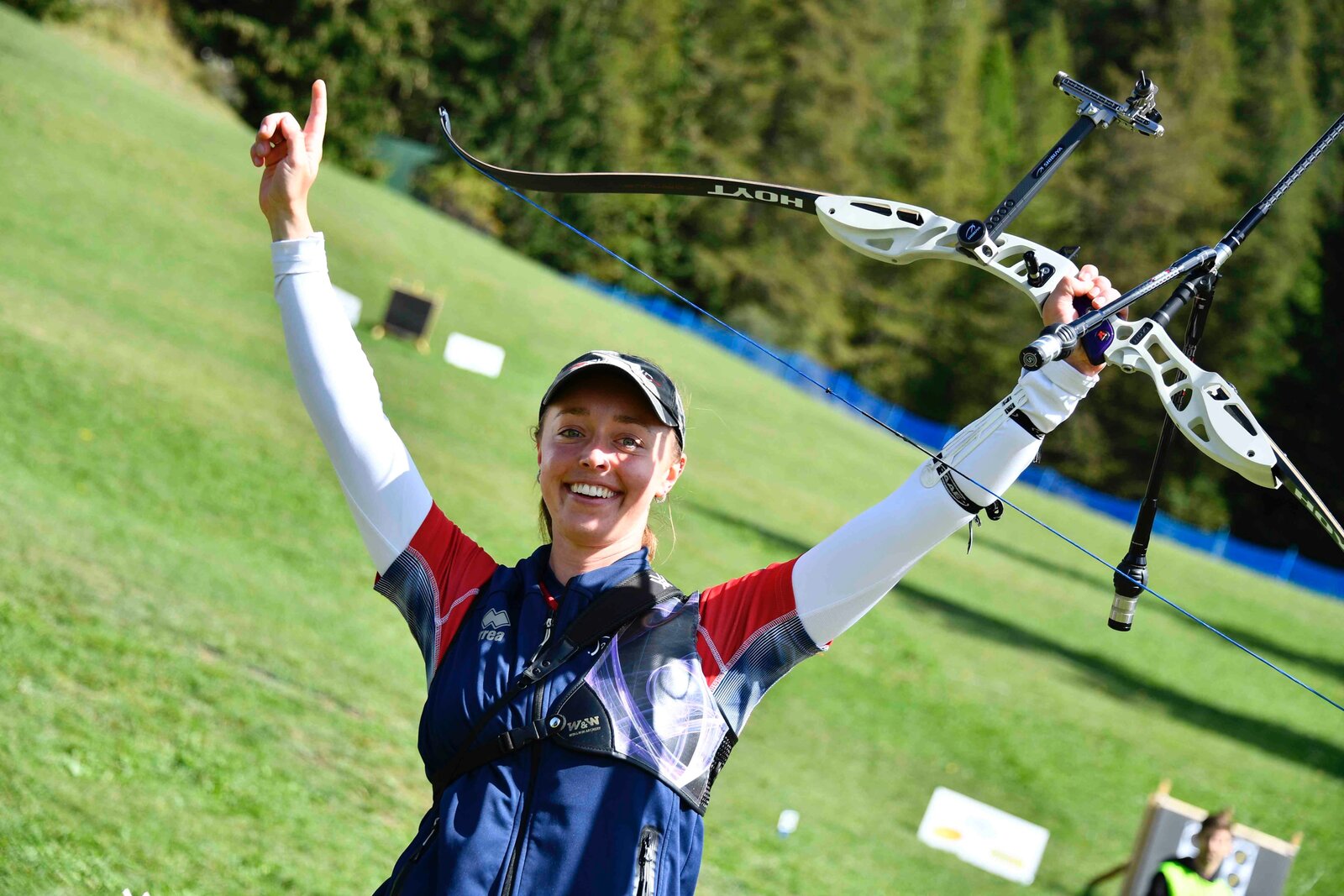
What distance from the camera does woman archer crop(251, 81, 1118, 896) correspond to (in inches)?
95.5

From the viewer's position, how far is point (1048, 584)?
22.4 metres

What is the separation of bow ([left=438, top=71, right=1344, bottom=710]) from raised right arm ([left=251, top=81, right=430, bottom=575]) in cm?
66

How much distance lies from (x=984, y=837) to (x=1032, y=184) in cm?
841

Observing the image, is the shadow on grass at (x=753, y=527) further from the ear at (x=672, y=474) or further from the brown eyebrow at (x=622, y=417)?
the brown eyebrow at (x=622, y=417)

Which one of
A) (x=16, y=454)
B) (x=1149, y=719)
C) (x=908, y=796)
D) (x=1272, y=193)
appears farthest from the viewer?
(x=1149, y=719)

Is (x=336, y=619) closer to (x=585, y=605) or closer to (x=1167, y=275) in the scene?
(x=585, y=605)

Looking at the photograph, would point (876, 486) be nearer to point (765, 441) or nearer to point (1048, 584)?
point (765, 441)

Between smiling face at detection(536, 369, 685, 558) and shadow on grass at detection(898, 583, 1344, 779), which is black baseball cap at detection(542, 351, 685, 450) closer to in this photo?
smiling face at detection(536, 369, 685, 558)

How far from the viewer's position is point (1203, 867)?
28.6 ft

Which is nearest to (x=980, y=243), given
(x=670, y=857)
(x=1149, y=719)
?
(x=670, y=857)

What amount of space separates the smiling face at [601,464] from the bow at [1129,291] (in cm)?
40

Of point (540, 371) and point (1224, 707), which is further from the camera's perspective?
point (540, 371)

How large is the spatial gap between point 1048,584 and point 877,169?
41.3 m

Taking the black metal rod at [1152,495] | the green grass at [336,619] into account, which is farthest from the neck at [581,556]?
the green grass at [336,619]
